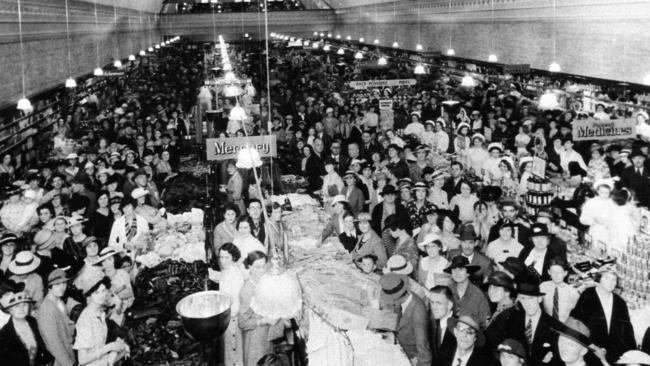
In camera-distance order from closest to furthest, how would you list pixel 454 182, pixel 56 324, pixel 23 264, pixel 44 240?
pixel 56 324, pixel 23 264, pixel 44 240, pixel 454 182

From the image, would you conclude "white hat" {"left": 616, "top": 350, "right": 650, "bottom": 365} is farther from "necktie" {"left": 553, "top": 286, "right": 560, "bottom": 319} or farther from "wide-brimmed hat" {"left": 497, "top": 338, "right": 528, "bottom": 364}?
"necktie" {"left": 553, "top": 286, "right": 560, "bottom": 319}

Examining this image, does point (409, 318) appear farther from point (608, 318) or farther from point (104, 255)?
point (104, 255)

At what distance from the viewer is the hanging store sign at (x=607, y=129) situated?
322 inches

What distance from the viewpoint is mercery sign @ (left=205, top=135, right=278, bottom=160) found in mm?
7391

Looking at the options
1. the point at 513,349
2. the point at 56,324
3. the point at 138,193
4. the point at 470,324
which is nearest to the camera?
the point at 513,349

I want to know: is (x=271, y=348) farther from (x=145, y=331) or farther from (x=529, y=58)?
(x=529, y=58)

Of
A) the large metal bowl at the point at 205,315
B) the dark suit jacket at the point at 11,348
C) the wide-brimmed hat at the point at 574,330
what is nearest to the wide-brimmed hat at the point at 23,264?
the dark suit jacket at the point at 11,348

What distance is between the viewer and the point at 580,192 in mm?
6859

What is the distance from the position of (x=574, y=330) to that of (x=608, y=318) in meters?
0.69

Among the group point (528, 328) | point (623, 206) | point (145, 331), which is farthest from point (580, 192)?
point (145, 331)

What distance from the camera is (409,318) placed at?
4.33m

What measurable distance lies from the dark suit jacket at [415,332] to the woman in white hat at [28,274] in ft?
9.61

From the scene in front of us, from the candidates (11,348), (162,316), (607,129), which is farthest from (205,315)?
(607,129)

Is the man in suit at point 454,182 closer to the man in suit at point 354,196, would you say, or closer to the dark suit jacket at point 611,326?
the man in suit at point 354,196
